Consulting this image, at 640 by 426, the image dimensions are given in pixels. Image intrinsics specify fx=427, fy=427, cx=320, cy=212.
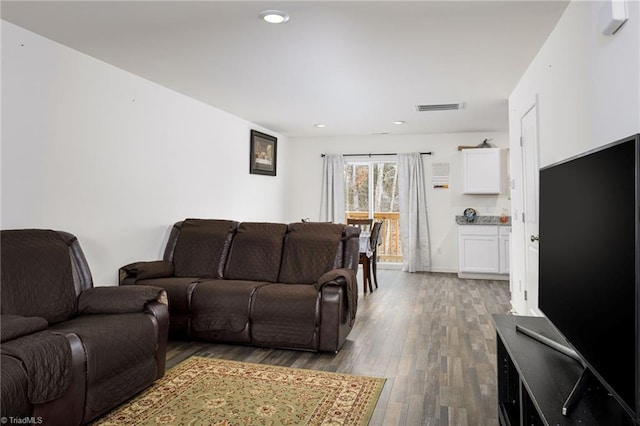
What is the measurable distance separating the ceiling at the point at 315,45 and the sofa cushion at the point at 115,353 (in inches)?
75.5

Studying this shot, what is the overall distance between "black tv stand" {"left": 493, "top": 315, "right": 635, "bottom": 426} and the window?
18.0 feet

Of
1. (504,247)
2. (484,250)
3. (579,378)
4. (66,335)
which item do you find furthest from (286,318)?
(504,247)

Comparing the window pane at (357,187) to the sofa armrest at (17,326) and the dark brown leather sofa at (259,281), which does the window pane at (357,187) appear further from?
the sofa armrest at (17,326)

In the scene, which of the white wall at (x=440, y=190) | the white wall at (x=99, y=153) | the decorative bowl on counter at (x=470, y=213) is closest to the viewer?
the white wall at (x=99, y=153)

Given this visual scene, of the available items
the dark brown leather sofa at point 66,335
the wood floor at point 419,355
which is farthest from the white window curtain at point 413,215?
the dark brown leather sofa at point 66,335

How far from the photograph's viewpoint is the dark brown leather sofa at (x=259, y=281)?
3381mm

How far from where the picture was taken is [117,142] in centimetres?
383

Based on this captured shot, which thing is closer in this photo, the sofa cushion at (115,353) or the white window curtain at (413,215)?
the sofa cushion at (115,353)

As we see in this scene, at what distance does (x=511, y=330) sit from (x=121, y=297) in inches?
90.4

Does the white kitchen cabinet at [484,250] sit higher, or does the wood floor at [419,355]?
the white kitchen cabinet at [484,250]

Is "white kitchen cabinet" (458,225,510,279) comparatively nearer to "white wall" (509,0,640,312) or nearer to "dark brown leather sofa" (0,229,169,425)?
"white wall" (509,0,640,312)

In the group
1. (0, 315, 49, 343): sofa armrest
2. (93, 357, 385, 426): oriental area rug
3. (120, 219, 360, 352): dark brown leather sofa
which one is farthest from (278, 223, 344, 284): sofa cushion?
(0, 315, 49, 343): sofa armrest

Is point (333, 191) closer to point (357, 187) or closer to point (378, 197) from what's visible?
point (357, 187)

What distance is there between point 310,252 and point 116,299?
67.9 inches
